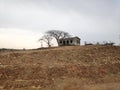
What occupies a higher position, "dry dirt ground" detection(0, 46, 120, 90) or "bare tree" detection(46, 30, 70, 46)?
"bare tree" detection(46, 30, 70, 46)

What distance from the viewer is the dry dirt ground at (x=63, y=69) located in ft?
85.5

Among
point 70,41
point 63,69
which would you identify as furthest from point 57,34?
point 63,69

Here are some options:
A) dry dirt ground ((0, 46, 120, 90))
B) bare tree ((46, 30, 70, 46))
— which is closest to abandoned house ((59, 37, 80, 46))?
bare tree ((46, 30, 70, 46))

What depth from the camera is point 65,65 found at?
3064 cm

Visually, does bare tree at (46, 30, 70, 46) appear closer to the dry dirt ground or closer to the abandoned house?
the abandoned house

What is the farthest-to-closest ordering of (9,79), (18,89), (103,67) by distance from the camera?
(103,67) < (9,79) < (18,89)

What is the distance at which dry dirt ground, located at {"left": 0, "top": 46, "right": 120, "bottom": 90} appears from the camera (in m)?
26.0

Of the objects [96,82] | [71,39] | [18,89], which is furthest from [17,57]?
[71,39]

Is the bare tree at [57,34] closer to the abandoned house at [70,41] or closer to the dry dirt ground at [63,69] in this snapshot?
the abandoned house at [70,41]

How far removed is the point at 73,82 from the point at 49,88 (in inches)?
113

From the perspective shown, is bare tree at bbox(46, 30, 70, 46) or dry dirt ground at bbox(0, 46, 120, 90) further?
bare tree at bbox(46, 30, 70, 46)

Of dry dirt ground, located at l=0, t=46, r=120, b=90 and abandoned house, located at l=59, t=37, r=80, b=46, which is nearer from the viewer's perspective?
dry dirt ground, located at l=0, t=46, r=120, b=90

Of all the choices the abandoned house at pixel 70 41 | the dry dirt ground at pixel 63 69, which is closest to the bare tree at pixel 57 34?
the abandoned house at pixel 70 41

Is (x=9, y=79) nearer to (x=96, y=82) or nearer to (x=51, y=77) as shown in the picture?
(x=51, y=77)
